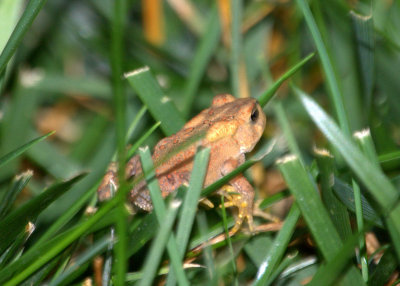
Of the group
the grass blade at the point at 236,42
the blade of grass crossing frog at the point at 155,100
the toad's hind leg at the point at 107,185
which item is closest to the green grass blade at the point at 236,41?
the grass blade at the point at 236,42

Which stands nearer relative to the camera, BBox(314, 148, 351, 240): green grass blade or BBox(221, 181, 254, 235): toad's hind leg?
BBox(314, 148, 351, 240): green grass blade

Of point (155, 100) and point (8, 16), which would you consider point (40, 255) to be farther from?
point (8, 16)

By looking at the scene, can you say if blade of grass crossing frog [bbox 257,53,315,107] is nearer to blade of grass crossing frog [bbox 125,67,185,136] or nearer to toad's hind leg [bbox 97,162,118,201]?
blade of grass crossing frog [bbox 125,67,185,136]

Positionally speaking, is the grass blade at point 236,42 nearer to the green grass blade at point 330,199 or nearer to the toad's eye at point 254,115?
the toad's eye at point 254,115

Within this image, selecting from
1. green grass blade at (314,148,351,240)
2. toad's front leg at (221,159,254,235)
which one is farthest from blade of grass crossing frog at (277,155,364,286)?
toad's front leg at (221,159,254,235)

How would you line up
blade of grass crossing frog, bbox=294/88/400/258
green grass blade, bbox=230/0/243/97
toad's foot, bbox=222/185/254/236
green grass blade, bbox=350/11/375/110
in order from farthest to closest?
green grass blade, bbox=230/0/243/97 < green grass blade, bbox=350/11/375/110 < toad's foot, bbox=222/185/254/236 < blade of grass crossing frog, bbox=294/88/400/258

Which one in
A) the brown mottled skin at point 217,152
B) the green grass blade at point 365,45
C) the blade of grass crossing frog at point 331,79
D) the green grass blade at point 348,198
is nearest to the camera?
the green grass blade at point 348,198

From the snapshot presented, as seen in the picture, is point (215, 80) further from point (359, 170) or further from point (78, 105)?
point (359, 170)

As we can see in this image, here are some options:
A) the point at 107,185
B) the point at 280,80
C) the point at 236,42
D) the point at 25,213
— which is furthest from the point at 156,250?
the point at 236,42
